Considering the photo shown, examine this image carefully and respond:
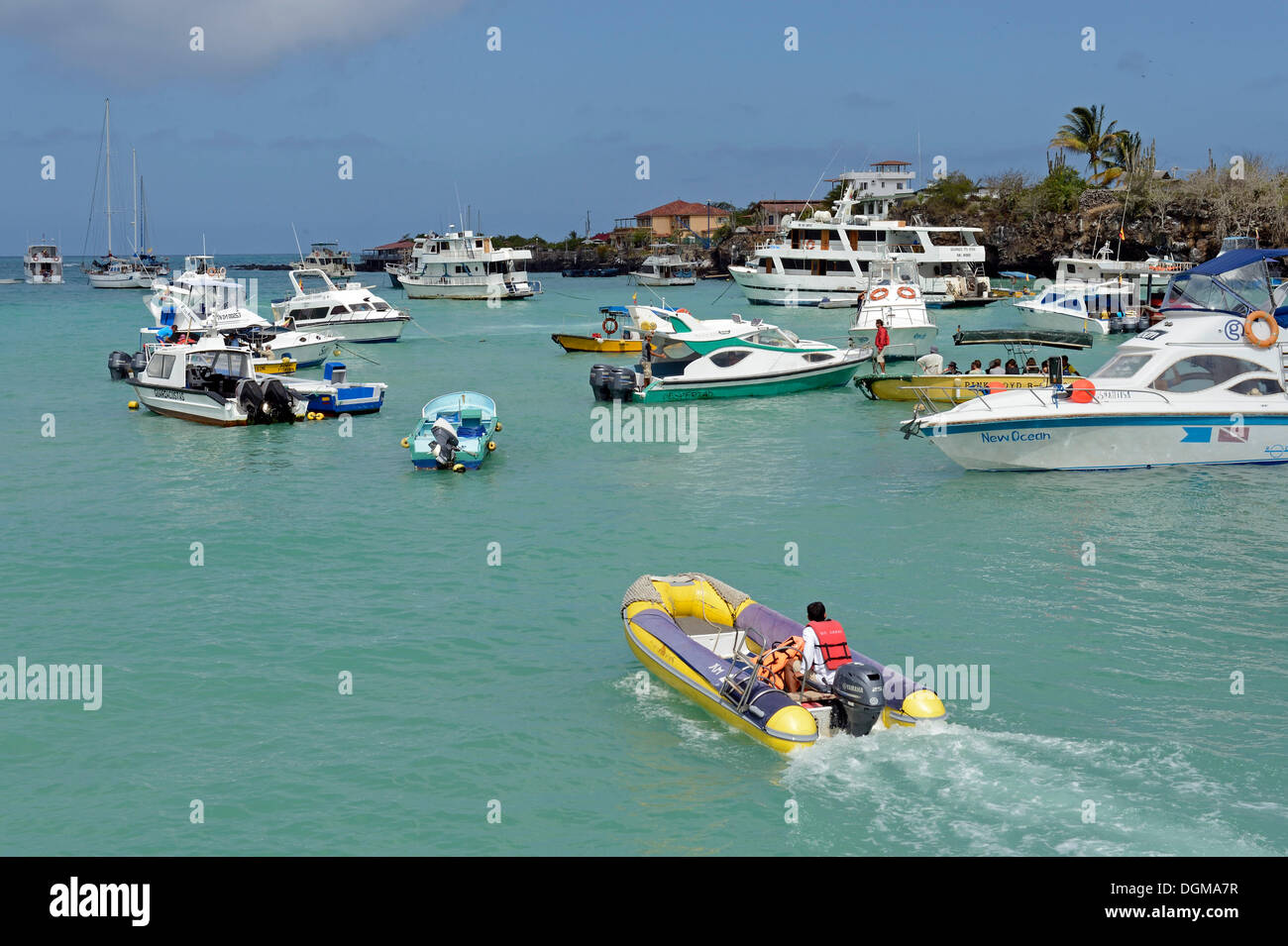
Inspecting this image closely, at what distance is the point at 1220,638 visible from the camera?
49.4 feet

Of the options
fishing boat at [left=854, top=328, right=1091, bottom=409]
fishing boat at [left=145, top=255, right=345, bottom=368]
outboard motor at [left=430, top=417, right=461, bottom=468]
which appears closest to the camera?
outboard motor at [left=430, top=417, right=461, bottom=468]

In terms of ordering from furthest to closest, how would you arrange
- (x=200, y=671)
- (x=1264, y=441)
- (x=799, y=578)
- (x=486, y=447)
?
(x=486, y=447) < (x=1264, y=441) < (x=799, y=578) < (x=200, y=671)

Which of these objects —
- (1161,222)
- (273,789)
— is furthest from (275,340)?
(1161,222)

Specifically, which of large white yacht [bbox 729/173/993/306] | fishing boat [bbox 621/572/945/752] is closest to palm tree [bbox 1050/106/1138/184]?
large white yacht [bbox 729/173/993/306]

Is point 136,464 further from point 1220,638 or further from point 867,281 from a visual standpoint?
point 867,281

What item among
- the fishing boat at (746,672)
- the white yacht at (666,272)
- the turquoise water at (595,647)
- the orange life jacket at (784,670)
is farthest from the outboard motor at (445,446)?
the white yacht at (666,272)

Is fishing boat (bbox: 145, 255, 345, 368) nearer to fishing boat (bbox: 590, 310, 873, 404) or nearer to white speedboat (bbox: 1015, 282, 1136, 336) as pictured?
fishing boat (bbox: 590, 310, 873, 404)

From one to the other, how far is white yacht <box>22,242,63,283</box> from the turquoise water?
443 feet

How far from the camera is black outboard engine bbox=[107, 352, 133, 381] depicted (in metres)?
44.1

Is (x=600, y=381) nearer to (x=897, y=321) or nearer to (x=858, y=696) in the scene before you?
(x=897, y=321)

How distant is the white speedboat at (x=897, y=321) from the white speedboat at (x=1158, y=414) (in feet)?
63.6

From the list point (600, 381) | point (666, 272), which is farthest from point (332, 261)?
point (600, 381)

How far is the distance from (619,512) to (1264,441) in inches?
526

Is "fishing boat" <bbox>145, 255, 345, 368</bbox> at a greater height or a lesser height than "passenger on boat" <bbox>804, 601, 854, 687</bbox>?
greater
